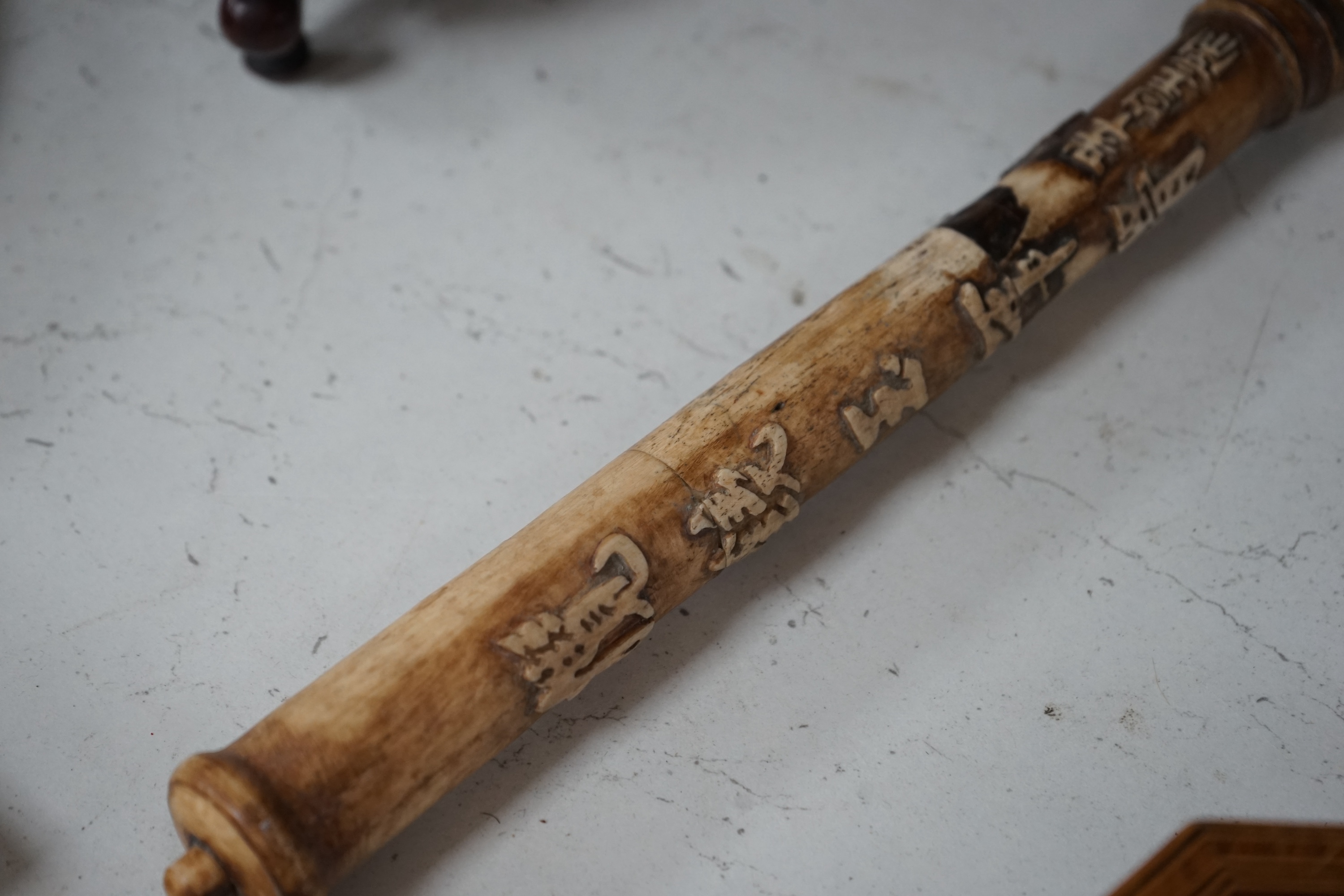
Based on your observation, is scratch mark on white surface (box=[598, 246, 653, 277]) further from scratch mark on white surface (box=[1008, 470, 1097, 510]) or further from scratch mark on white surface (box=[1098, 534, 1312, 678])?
scratch mark on white surface (box=[1098, 534, 1312, 678])

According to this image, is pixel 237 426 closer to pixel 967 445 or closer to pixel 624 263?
pixel 624 263

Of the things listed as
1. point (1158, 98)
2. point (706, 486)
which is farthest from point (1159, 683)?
point (1158, 98)

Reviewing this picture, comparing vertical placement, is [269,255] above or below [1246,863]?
above

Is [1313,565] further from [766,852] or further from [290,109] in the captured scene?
[290,109]

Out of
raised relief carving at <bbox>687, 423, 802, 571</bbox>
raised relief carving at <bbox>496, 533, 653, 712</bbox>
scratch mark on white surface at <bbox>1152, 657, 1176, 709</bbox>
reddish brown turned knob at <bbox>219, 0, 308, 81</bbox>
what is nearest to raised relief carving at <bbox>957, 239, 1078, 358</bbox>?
raised relief carving at <bbox>687, 423, 802, 571</bbox>

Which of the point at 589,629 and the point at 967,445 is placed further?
the point at 967,445

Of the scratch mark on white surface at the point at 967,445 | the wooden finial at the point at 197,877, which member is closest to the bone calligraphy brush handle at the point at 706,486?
the wooden finial at the point at 197,877
